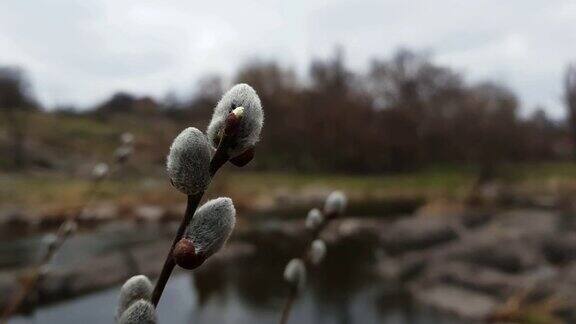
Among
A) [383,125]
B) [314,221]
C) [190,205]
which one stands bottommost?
[383,125]

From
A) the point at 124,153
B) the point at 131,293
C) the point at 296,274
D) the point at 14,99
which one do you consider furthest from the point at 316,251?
the point at 14,99

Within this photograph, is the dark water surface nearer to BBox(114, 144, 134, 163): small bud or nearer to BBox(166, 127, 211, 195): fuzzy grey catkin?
BBox(114, 144, 134, 163): small bud

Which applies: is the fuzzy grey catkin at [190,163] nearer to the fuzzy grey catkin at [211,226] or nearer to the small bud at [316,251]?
the fuzzy grey catkin at [211,226]

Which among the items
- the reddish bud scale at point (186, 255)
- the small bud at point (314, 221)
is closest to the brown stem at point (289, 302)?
the small bud at point (314, 221)

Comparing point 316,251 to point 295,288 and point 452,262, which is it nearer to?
point 295,288

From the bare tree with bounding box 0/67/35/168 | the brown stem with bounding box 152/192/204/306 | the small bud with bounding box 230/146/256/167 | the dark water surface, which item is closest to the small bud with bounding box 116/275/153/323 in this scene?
the brown stem with bounding box 152/192/204/306
